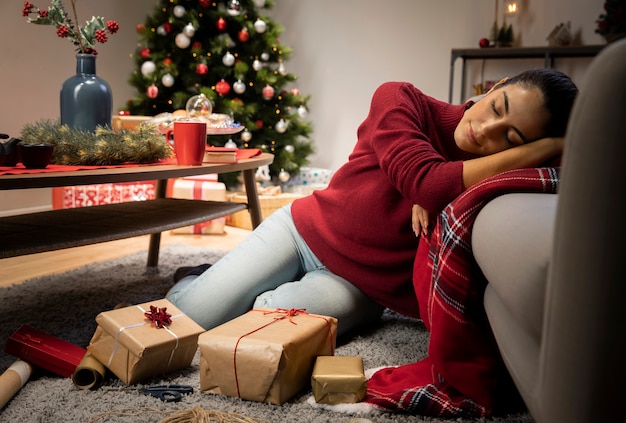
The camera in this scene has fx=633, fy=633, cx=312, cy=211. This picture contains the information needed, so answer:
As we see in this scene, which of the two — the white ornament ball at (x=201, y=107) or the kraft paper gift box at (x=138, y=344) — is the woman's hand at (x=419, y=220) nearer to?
the kraft paper gift box at (x=138, y=344)

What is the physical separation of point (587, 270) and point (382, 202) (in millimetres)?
872

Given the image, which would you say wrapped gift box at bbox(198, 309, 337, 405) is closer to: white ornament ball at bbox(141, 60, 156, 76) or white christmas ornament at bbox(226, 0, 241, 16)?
white ornament ball at bbox(141, 60, 156, 76)

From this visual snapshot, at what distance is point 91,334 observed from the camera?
5.53 ft

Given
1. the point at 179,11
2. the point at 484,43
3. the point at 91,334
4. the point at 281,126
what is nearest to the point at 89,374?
the point at 91,334

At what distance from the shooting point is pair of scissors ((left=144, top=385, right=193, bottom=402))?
1.29 metres

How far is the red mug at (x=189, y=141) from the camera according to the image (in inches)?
69.7

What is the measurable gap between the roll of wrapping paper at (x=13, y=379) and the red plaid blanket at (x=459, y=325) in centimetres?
72

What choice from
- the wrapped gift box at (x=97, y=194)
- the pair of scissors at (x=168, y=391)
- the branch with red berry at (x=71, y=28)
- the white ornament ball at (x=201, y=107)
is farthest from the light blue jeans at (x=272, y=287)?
the wrapped gift box at (x=97, y=194)

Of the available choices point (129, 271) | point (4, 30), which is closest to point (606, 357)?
point (129, 271)

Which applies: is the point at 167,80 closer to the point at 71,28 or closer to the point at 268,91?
the point at 268,91

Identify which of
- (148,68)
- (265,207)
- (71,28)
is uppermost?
(71,28)

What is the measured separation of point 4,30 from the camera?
11.0ft

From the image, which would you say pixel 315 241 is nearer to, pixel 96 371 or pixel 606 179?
pixel 96 371

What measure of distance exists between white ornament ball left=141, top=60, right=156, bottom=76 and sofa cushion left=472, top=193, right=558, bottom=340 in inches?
127
